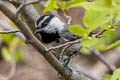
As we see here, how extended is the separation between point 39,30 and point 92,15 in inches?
55.9

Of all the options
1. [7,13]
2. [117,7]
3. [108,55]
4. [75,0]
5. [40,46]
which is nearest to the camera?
[117,7]

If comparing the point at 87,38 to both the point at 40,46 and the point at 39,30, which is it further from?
the point at 39,30

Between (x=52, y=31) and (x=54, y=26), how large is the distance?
0.36 feet

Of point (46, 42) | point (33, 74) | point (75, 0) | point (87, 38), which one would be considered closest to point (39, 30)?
point (46, 42)

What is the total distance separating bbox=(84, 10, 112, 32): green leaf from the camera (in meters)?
1.17

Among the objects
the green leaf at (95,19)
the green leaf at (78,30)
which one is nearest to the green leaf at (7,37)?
the green leaf at (78,30)

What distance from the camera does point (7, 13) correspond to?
152cm

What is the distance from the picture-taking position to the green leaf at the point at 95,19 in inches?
46.1

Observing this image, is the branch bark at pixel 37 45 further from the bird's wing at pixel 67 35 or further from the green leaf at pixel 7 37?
the green leaf at pixel 7 37

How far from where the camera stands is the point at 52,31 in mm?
2721

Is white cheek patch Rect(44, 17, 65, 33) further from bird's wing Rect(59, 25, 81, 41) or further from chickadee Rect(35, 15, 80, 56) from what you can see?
bird's wing Rect(59, 25, 81, 41)

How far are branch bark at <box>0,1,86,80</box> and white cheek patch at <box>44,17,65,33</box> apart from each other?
1.80ft

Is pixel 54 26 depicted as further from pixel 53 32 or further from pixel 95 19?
pixel 95 19

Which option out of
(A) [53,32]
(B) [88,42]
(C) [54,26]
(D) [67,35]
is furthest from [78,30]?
(C) [54,26]
